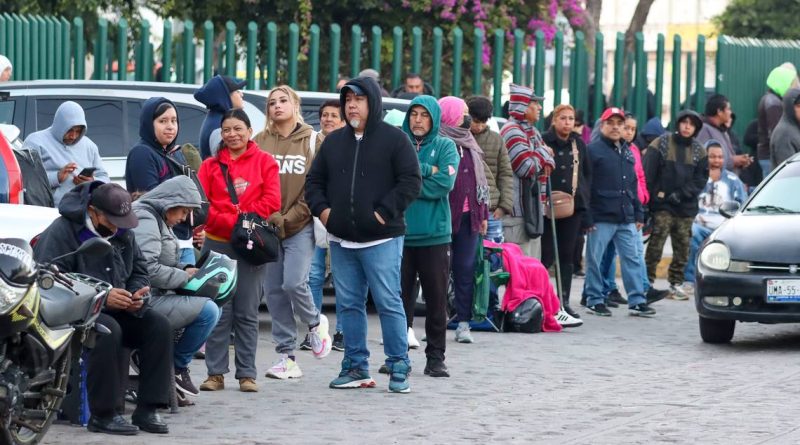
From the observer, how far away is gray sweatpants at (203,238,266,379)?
1062 centimetres

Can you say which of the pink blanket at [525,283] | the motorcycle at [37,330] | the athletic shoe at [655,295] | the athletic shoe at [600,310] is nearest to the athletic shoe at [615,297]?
the athletic shoe at [655,295]

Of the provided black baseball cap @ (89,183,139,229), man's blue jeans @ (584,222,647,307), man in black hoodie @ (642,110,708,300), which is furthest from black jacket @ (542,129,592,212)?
black baseball cap @ (89,183,139,229)

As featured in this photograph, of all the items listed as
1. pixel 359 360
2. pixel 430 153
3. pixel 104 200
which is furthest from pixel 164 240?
pixel 430 153

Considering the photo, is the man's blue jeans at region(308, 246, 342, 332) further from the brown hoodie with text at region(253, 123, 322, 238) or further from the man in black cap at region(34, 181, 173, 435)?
the man in black cap at region(34, 181, 173, 435)

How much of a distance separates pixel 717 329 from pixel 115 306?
601cm

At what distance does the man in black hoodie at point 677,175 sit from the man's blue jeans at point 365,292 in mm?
6609

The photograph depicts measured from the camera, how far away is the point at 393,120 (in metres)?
12.7

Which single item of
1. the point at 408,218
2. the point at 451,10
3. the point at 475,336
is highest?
the point at 451,10

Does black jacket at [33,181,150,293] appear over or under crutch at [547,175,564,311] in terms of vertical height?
over

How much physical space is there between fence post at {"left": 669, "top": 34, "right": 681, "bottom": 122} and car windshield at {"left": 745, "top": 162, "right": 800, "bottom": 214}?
7380 millimetres

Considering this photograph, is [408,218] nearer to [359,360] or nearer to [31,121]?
[359,360]

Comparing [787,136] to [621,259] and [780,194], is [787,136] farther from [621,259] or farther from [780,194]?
[780,194]

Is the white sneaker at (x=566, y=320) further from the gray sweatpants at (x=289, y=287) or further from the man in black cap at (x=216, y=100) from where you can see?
the man in black cap at (x=216, y=100)

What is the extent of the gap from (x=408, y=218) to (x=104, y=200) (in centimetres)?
302
